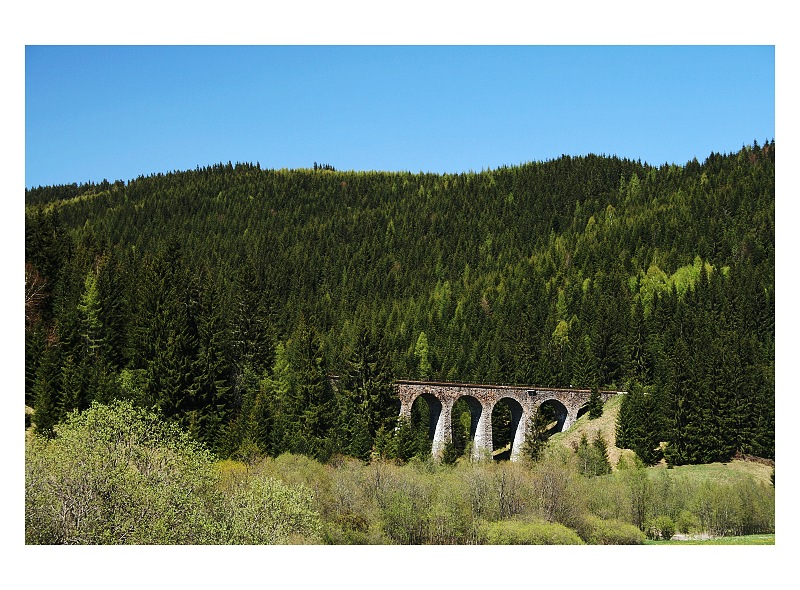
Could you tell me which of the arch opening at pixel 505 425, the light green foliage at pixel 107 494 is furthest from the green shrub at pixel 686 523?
the arch opening at pixel 505 425

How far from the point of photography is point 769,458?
70.0 m

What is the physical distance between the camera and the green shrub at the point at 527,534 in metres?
42.5

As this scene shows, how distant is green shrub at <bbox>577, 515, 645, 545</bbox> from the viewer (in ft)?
151

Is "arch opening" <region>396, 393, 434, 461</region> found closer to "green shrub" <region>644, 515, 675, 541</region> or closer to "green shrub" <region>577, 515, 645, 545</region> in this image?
"green shrub" <region>644, 515, 675, 541</region>

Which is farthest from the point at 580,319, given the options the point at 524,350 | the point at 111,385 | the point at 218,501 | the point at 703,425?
the point at 218,501

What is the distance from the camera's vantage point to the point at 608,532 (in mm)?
46562

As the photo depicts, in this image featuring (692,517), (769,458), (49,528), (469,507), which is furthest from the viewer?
(769,458)

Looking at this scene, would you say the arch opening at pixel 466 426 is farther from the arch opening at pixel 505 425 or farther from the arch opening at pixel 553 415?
the arch opening at pixel 553 415

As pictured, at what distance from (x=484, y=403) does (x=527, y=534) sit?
146 feet

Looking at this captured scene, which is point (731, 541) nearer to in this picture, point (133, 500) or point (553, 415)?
point (133, 500)

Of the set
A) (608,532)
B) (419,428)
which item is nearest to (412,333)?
(419,428)

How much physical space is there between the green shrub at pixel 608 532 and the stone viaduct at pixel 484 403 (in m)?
30.3
